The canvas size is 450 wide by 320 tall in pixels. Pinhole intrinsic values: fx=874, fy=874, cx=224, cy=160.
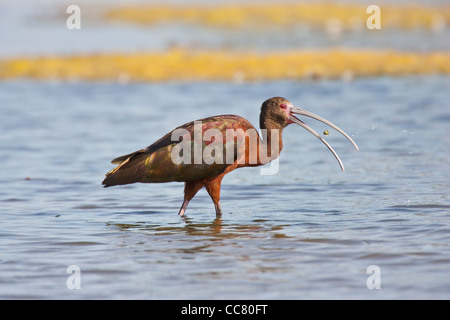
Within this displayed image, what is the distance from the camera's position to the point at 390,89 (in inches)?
964

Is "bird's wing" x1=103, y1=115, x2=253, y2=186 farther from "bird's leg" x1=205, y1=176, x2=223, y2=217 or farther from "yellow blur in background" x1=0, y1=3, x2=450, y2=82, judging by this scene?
"yellow blur in background" x1=0, y1=3, x2=450, y2=82

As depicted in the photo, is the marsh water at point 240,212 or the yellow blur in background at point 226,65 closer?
the marsh water at point 240,212

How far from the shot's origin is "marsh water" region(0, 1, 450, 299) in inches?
302

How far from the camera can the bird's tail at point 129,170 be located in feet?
33.8

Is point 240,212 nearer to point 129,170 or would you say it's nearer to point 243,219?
point 243,219

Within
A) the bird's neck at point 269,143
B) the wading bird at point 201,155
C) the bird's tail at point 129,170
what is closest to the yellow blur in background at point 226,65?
the bird's neck at point 269,143

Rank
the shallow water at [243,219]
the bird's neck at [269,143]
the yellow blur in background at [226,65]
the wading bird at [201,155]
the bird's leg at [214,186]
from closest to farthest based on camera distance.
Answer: the shallow water at [243,219]
the wading bird at [201,155]
the bird's leg at [214,186]
the bird's neck at [269,143]
the yellow blur in background at [226,65]

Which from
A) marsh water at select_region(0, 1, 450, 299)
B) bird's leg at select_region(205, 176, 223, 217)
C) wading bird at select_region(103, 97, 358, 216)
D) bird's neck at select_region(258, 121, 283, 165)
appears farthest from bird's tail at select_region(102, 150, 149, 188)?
bird's neck at select_region(258, 121, 283, 165)

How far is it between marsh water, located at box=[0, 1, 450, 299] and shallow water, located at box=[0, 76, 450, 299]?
3 cm

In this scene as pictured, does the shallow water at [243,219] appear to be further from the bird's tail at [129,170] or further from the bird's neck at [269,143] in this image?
the bird's neck at [269,143]

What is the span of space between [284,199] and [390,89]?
1351cm

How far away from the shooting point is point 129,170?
1034cm

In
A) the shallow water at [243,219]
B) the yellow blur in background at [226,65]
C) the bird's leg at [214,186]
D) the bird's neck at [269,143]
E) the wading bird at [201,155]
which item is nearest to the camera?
the shallow water at [243,219]

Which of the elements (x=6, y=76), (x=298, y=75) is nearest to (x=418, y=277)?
(x=298, y=75)
